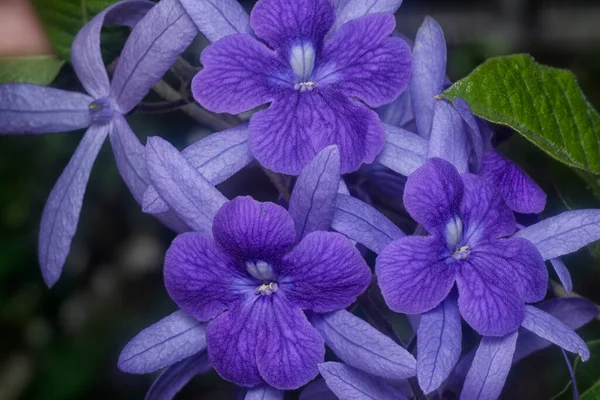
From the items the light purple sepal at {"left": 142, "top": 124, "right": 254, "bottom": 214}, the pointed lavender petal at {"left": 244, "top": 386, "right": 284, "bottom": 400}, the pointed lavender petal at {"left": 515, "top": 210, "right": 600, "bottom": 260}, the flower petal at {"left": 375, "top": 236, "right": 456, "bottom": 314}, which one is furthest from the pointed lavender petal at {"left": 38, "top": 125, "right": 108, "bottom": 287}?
the pointed lavender petal at {"left": 515, "top": 210, "right": 600, "bottom": 260}

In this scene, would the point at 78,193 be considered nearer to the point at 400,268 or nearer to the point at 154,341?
the point at 154,341

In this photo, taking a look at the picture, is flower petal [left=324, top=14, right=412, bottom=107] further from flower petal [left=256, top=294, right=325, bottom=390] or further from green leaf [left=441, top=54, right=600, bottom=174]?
flower petal [left=256, top=294, right=325, bottom=390]

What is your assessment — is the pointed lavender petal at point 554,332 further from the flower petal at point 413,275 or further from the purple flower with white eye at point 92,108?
the purple flower with white eye at point 92,108

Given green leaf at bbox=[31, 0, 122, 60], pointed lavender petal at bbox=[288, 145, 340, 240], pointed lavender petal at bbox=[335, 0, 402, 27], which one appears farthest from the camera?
green leaf at bbox=[31, 0, 122, 60]

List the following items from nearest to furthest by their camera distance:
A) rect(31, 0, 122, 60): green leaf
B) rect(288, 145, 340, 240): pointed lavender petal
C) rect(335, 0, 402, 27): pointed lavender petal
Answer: rect(288, 145, 340, 240): pointed lavender petal
rect(335, 0, 402, 27): pointed lavender petal
rect(31, 0, 122, 60): green leaf

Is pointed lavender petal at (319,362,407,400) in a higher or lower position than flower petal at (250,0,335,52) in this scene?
lower

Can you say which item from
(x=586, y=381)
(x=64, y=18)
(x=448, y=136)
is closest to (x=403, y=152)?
(x=448, y=136)

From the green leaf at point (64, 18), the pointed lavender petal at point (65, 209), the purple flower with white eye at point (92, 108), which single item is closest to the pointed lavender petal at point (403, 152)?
the purple flower with white eye at point (92, 108)

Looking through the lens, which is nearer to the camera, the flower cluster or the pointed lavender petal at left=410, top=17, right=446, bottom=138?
the flower cluster

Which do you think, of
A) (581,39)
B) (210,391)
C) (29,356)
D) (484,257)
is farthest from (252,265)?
(581,39)
